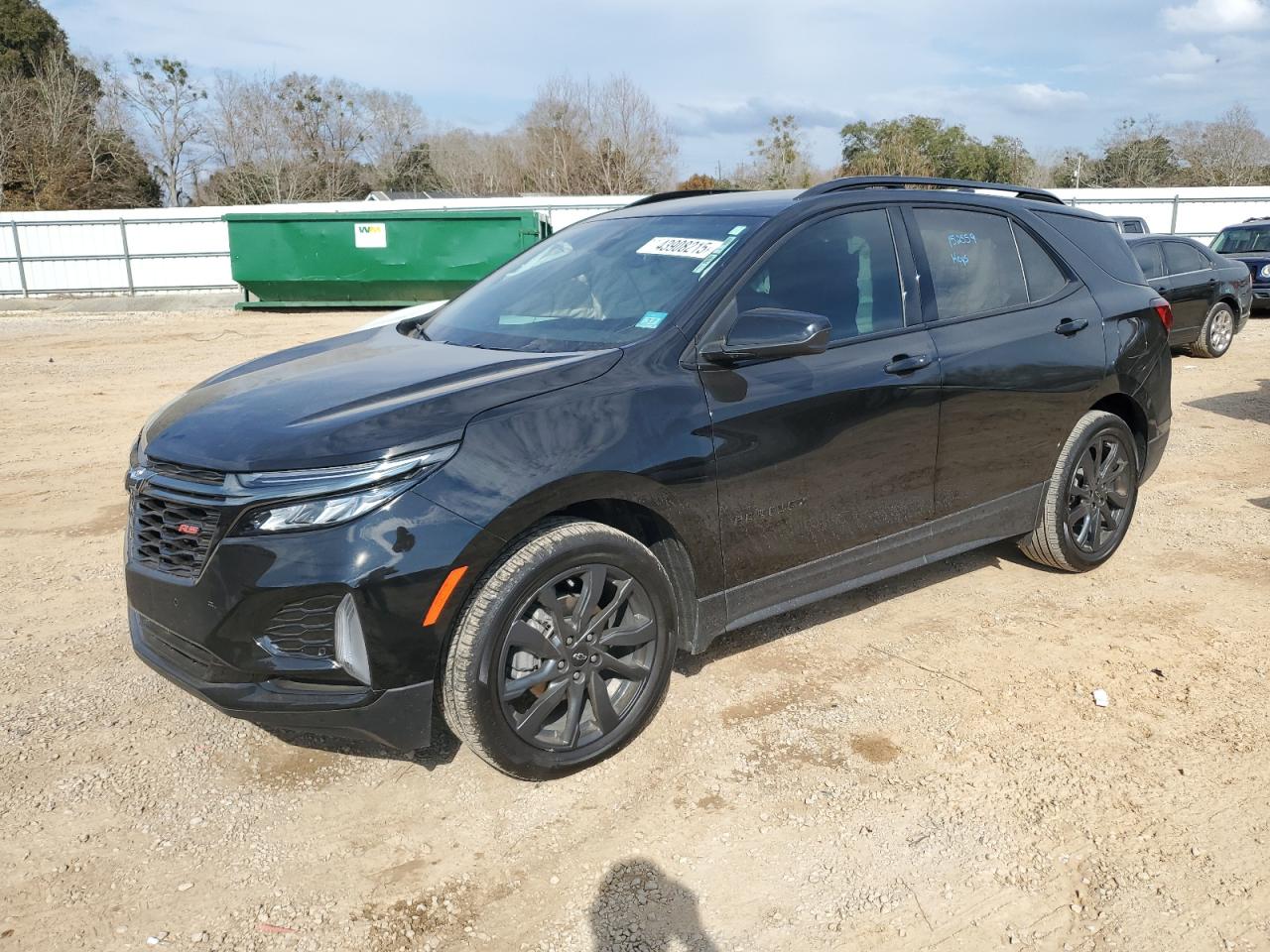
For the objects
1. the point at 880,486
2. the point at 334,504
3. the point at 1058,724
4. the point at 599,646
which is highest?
the point at 334,504

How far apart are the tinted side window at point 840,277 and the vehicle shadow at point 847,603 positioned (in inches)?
53.1

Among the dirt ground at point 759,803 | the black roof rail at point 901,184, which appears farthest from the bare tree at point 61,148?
the black roof rail at point 901,184

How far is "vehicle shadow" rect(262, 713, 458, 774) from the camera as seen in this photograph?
10.9ft

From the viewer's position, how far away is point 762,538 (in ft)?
11.5

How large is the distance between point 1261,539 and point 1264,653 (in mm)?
1653

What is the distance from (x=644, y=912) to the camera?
260 cm

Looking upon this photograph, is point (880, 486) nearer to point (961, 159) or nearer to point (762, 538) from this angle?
point (762, 538)

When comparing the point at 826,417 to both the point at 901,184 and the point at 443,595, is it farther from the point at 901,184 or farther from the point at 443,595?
the point at 443,595

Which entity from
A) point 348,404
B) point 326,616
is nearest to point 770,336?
point 348,404

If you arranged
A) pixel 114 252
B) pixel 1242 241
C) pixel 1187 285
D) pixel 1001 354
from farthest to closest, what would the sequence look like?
pixel 114 252 < pixel 1242 241 < pixel 1187 285 < pixel 1001 354

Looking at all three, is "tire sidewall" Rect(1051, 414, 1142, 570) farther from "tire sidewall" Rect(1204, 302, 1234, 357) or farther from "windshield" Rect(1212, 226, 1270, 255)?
"windshield" Rect(1212, 226, 1270, 255)

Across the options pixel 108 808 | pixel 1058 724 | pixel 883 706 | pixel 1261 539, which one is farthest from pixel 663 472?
pixel 1261 539

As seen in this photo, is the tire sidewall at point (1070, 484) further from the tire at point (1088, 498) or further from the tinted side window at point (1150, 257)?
the tinted side window at point (1150, 257)

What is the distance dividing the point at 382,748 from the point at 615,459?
4.27ft
